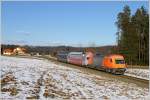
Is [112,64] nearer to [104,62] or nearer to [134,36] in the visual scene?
[104,62]

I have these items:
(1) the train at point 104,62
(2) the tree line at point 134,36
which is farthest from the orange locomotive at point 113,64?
(2) the tree line at point 134,36

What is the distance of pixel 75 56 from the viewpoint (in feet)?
233

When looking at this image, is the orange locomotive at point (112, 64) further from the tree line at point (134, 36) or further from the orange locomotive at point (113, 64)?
the tree line at point (134, 36)

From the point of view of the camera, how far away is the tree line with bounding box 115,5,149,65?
83938 mm

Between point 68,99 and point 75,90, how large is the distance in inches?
129

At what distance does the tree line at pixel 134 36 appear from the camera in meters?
83.9

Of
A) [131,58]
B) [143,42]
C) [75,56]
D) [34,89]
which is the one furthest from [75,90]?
[143,42]

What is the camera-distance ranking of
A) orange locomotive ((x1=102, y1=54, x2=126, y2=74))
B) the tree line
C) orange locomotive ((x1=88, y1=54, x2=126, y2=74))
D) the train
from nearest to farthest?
orange locomotive ((x1=102, y1=54, x2=126, y2=74))
orange locomotive ((x1=88, y1=54, x2=126, y2=74))
the train
the tree line

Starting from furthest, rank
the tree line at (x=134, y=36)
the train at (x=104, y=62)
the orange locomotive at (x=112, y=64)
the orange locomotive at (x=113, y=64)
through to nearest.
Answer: the tree line at (x=134, y=36)
the train at (x=104, y=62)
the orange locomotive at (x=112, y=64)
the orange locomotive at (x=113, y=64)

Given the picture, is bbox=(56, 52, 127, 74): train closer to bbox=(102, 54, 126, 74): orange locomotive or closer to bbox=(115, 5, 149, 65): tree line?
bbox=(102, 54, 126, 74): orange locomotive

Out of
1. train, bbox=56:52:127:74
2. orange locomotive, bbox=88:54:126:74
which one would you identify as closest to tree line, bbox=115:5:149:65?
train, bbox=56:52:127:74

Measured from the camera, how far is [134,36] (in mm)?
87000

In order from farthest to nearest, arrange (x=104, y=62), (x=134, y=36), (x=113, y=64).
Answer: (x=134, y=36)
(x=104, y=62)
(x=113, y=64)

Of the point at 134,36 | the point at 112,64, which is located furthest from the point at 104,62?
the point at 134,36
